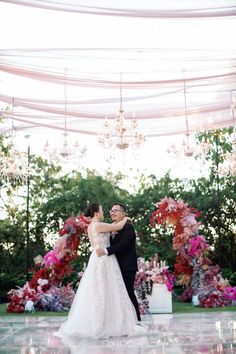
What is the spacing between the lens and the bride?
208 inches

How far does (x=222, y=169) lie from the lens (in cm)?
1166

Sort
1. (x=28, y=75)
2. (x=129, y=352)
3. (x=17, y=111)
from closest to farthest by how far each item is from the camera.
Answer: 1. (x=129, y=352)
2. (x=28, y=75)
3. (x=17, y=111)

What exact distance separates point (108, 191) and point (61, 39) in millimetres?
8119

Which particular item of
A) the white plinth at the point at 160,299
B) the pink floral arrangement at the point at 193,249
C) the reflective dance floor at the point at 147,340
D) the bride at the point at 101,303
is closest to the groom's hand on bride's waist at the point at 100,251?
the bride at the point at 101,303

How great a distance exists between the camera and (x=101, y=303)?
5.31 meters

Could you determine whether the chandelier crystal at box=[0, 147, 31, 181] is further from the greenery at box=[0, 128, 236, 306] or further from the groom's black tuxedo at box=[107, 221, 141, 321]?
the groom's black tuxedo at box=[107, 221, 141, 321]

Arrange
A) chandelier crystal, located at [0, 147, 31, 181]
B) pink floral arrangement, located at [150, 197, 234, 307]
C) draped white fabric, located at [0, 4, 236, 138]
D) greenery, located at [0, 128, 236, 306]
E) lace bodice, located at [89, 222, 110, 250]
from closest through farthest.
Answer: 1. lace bodice, located at [89, 222, 110, 250]
2. draped white fabric, located at [0, 4, 236, 138]
3. pink floral arrangement, located at [150, 197, 234, 307]
4. chandelier crystal, located at [0, 147, 31, 181]
5. greenery, located at [0, 128, 236, 306]

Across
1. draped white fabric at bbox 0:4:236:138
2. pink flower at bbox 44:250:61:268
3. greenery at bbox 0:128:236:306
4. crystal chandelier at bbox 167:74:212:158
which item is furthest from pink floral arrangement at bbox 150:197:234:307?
greenery at bbox 0:128:236:306

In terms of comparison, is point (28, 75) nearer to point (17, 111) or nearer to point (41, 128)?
point (17, 111)

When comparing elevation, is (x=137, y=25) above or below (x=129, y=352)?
above

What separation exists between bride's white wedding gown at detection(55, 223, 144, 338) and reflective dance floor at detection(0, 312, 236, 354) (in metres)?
0.22

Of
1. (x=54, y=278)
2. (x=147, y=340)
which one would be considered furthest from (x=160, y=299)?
(x=147, y=340)

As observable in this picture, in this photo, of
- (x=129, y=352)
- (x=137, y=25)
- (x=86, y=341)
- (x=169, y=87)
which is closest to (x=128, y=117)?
(x=169, y=87)

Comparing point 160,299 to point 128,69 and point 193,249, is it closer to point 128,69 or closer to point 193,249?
point 193,249
